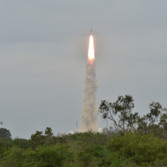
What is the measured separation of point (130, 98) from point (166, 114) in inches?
347

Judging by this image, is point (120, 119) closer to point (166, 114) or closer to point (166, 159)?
point (166, 114)

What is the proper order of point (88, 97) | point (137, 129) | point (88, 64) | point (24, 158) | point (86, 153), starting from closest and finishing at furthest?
point (86, 153), point (24, 158), point (137, 129), point (88, 64), point (88, 97)

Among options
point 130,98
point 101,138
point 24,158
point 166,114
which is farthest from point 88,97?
point 24,158

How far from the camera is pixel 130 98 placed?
354ft

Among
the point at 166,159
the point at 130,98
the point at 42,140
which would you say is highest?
the point at 130,98

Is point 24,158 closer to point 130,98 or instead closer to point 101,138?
point 130,98

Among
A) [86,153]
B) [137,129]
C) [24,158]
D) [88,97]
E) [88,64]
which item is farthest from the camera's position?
[88,97]

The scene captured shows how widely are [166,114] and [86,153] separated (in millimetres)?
38562

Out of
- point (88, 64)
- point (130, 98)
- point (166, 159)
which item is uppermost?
point (88, 64)

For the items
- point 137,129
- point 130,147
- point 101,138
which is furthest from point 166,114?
point 130,147

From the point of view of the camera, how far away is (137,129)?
350 feet

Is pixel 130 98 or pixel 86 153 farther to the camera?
pixel 130 98

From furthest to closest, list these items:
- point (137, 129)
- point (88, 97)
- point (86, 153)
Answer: point (88, 97), point (137, 129), point (86, 153)

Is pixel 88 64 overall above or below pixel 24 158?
above
